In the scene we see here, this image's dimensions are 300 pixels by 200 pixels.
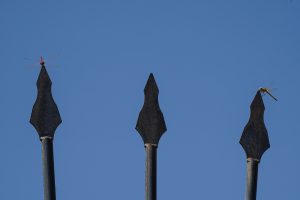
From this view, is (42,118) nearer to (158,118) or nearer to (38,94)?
(38,94)

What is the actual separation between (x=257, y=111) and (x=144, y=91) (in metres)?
2.00

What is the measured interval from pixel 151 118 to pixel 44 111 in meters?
1.87

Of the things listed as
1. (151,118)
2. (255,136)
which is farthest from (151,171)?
(255,136)

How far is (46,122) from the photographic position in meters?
17.9

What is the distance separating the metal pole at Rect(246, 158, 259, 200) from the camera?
56.9ft

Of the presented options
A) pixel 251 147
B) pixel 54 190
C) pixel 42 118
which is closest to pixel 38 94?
pixel 42 118

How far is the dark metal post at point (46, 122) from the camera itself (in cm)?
1748

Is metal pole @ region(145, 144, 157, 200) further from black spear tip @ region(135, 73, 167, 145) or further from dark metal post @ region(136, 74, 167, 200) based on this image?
black spear tip @ region(135, 73, 167, 145)

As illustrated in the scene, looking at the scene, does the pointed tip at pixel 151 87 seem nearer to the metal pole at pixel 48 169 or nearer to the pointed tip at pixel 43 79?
the pointed tip at pixel 43 79

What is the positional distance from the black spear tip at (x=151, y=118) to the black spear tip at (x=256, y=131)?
1423mm

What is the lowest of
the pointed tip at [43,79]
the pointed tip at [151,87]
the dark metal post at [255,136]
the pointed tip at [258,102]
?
the dark metal post at [255,136]

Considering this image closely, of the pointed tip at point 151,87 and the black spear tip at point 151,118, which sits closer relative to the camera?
the black spear tip at point 151,118

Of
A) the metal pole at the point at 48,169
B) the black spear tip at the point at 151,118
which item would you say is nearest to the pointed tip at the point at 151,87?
the black spear tip at the point at 151,118

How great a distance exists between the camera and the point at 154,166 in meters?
17.5
